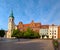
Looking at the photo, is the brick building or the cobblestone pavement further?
the brick building

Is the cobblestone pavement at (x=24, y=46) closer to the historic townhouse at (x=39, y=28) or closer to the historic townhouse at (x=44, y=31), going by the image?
the historic townhouse at (x=39, y=28)

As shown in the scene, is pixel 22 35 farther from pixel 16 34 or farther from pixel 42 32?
pixel 42 32

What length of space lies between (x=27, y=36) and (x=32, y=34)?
2904 millimetres

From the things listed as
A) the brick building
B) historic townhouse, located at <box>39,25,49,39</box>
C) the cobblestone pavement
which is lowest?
the cobblestone pavement

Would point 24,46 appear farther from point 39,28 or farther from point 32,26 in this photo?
point 32,26

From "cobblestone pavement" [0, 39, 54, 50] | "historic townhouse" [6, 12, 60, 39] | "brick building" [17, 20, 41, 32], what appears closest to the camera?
"cobblestone pavement" [0, 39, 54, 50]

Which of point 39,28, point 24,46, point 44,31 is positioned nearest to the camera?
point 24,46

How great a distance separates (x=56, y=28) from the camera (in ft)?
313

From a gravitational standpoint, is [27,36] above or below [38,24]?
below

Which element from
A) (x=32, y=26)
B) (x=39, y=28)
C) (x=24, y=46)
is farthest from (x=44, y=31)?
(x=24, y=46)

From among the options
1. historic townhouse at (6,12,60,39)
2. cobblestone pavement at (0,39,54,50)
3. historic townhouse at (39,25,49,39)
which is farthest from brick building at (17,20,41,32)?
cobblestone pavement at (0,39,54,50)

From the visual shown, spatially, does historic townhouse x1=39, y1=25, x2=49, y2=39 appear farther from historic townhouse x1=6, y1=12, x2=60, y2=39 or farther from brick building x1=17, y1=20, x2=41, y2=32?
brick building x1=17, y1=20, x2=41, y2=32

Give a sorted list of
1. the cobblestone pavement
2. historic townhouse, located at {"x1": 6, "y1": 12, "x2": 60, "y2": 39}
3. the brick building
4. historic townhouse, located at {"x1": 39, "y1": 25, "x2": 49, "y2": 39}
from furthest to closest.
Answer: the brick building
historic townhouse, located at {"x1": 39, "y1": 25, "x2": 49, "y2": 39}
historic townhouse, located at {"x1": 6, "y1": 12, "x2": 60, "y2": 39}
the cobblestone pavement

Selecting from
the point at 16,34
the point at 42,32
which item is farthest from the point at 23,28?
the point at 16,34
